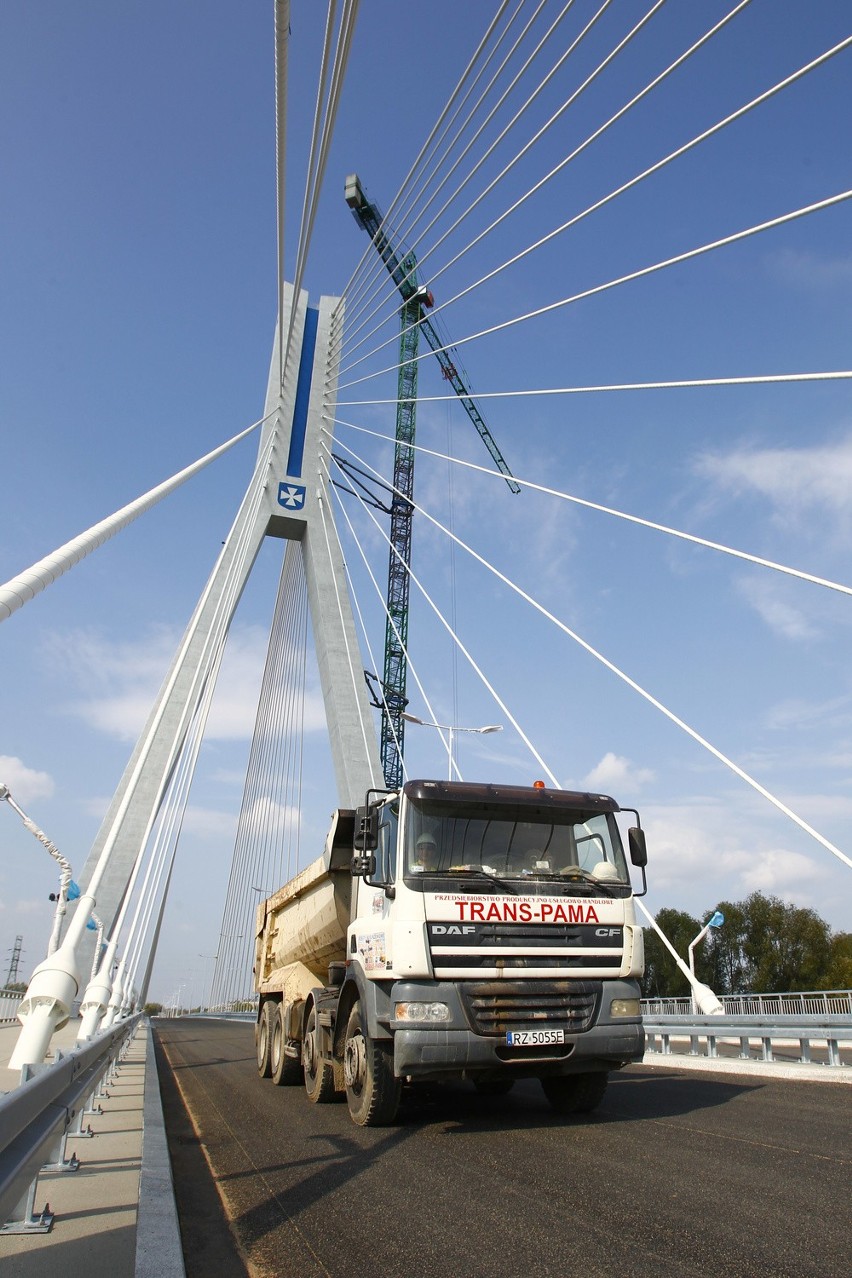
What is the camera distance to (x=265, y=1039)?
40.1 feet

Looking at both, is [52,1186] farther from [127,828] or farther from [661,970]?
[661,970]

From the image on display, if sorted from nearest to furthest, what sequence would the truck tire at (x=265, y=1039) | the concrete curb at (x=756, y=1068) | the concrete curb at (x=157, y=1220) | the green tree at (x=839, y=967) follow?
the concrete curb at (x=157, y=1220)
the concrete curb at (x=756, y=1068)
the truck tire at (x=265, y=1039)
the green tree at (x=839, y=967)

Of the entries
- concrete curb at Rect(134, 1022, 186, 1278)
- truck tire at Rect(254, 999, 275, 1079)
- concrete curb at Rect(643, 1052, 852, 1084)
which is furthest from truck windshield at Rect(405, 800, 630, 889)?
truck tire at Rect(254, 999, 275, 1079)

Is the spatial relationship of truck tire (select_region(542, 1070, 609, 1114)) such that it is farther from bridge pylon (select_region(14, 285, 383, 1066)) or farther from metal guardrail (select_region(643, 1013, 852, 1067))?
bridge pylon (select_region(14, 285, 383, 1066))

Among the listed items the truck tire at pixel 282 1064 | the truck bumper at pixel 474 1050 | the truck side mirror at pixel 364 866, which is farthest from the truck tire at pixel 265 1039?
the truck bumper at pixel 474 1050

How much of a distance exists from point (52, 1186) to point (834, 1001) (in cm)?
1563

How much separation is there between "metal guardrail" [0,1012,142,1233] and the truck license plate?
9.10ft

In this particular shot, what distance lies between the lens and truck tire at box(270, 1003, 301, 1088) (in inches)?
422

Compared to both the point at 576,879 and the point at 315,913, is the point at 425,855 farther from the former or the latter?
the point at 315,913

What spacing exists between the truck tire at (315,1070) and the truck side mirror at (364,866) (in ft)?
7.78

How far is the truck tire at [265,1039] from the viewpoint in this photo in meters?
12.0

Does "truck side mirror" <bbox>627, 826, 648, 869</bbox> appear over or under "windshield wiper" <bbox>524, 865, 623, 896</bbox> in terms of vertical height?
over

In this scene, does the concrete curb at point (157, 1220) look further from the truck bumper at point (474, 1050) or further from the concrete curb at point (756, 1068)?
the concrete curb at point (756, 1068)

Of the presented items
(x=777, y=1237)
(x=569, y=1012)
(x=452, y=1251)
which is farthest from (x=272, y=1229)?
(x=569, y=1012)
